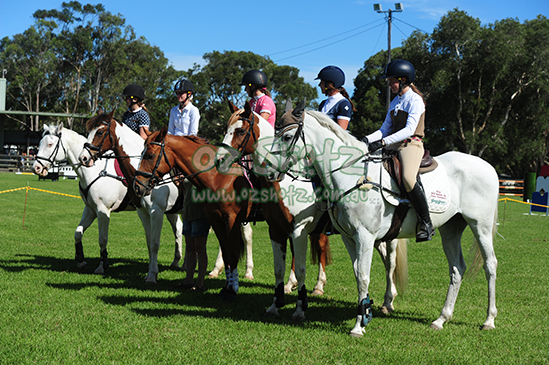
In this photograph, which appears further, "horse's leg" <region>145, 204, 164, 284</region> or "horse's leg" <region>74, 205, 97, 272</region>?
"horse's leg" <region>74, 205, 97, 272</region>

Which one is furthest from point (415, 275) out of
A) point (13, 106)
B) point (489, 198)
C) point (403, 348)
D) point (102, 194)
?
point (13, 106)

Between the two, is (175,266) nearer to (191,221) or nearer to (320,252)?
(191,221)

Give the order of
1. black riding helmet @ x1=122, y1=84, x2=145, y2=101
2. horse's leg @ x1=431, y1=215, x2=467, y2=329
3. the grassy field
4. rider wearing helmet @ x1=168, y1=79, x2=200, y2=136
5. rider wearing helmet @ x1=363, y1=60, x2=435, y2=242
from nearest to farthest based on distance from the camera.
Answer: the grassy field
rider wearing helmet @ x1=363, y1=60, x2=435, y2=242
horse's leg @ x1=431, y1=215, x2=467, y2=329
rider wearing helmet @ x1=168, y1=79, x2=200, y2=136
black riding helmet @ x1=122, y1=84, x2=145, y2=101

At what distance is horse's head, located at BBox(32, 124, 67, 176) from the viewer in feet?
26.5

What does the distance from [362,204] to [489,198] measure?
75.9 inches

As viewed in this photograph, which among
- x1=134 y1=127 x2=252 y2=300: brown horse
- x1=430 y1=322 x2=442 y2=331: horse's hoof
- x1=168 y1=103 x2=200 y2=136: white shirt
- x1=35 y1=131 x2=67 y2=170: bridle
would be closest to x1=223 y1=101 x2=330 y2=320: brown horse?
x1=134 y1=127 x2=252 y2=300: brown horse

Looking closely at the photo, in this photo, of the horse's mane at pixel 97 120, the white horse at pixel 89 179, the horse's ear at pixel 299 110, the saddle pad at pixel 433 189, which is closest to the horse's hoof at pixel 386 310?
the saddle pad at pixel 433 189

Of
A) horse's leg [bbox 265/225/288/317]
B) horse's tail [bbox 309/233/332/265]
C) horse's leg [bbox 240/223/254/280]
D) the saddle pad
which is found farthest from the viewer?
horse's leg [bbox 240/223/254/280]

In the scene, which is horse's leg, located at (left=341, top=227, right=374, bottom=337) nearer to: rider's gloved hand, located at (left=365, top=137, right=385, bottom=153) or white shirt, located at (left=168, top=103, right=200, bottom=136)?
rider's gloved hand, located at (left=365, top=137, right=385, bottom=153)

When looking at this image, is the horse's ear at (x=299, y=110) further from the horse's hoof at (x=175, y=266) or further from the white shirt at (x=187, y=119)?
the horse's hoof at (x=175, y=266)

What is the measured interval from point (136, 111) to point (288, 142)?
4575mm

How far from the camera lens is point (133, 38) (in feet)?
192

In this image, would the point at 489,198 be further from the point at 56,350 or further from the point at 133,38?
the point at 133,38

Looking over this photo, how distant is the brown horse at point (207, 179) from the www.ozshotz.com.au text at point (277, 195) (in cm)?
1
